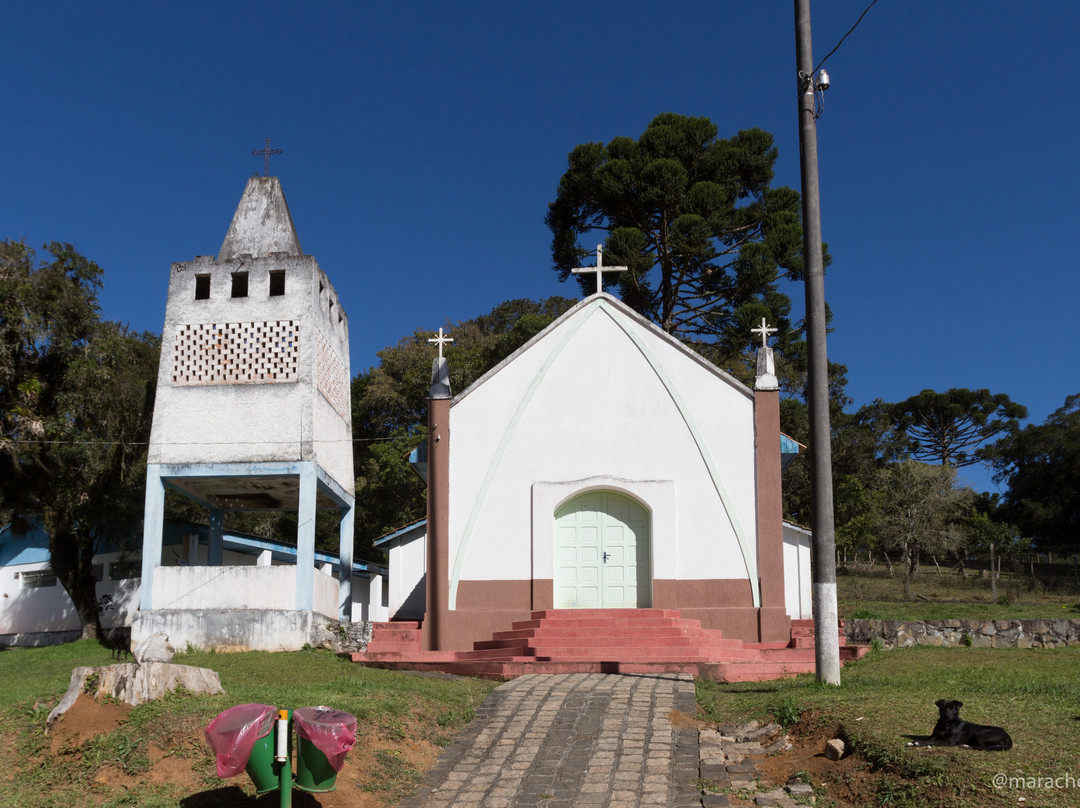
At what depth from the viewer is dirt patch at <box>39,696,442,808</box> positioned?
696 centimetres

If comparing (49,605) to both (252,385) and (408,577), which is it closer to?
(252,385)

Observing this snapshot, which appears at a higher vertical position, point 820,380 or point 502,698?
point 820,380

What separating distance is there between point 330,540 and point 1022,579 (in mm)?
23983

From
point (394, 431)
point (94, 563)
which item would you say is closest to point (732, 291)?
point (394, 431)

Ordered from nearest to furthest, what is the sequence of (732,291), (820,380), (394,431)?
(820,380), (732,291), (394,431)

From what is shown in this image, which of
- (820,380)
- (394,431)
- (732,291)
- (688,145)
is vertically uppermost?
(688,145)

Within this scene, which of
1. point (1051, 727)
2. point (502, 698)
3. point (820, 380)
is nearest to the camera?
point (1051, 727)

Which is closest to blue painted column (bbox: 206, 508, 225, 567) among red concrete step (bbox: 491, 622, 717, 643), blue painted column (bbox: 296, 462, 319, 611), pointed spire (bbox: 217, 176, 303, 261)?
blue painted column (bbox: 296, 462, 319, 611)

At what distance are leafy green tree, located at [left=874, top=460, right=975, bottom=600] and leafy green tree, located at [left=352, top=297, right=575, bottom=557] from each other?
1298cm

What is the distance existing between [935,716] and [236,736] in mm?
5272

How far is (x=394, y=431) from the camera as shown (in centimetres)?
3275

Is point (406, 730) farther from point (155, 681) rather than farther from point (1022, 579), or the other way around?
point (1022, 579)

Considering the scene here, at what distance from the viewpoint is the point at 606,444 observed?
16109mm

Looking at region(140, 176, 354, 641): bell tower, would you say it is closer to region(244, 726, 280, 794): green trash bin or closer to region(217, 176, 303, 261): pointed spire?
region(217, 176, 303, 261): pointed spire
